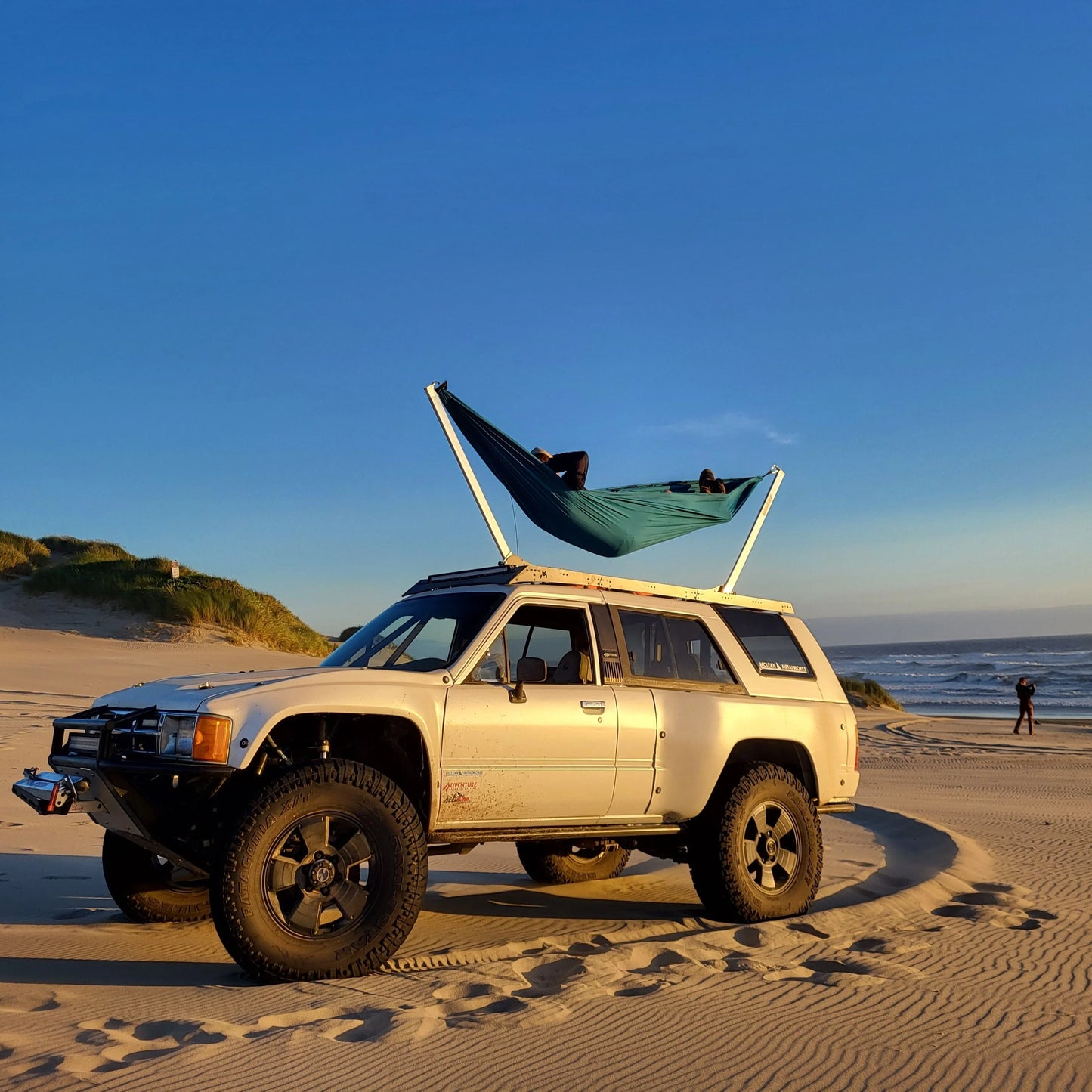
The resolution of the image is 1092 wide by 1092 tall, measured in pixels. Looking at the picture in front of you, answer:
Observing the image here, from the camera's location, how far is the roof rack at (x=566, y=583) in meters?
6.29

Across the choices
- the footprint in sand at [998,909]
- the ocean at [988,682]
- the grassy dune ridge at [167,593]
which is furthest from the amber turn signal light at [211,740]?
the ocean at [988,682]

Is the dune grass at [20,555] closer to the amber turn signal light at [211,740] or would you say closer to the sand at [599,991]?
the sand at [599,991]

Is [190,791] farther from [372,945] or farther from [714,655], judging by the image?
[714,655]

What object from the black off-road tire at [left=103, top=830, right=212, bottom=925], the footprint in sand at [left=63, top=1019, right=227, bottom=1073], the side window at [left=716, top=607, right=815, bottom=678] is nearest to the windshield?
the black off-road tire at [left=103, top=830, right=212, bottom=925]

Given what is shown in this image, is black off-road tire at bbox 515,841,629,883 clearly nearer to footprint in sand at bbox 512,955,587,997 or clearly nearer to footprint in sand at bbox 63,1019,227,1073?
footprint in sand at bbox 512,955,587,997

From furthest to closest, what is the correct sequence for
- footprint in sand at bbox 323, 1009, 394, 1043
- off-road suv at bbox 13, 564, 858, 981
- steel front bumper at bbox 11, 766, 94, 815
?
steel front bumper at bbox 11, 766, 94, 815
off-road suv at bbox 13, 564, 858, 981
footprint in sand at bbox 323, 1009, 394, 1043

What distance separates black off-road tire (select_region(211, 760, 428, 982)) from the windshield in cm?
108

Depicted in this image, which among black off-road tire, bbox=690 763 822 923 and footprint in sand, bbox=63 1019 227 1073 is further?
black off-road tire, bbox=690 763 822 923

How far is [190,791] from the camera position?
5.19 m

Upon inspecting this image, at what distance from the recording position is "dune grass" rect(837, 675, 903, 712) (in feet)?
115

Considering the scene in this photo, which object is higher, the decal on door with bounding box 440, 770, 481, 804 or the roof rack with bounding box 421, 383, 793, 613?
the roof rack with bounding box 421, 383, 793, 613

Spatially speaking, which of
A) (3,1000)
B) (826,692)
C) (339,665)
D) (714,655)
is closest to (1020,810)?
(826,692)

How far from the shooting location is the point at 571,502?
7.17 meters

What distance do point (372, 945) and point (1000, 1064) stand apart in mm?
2686
